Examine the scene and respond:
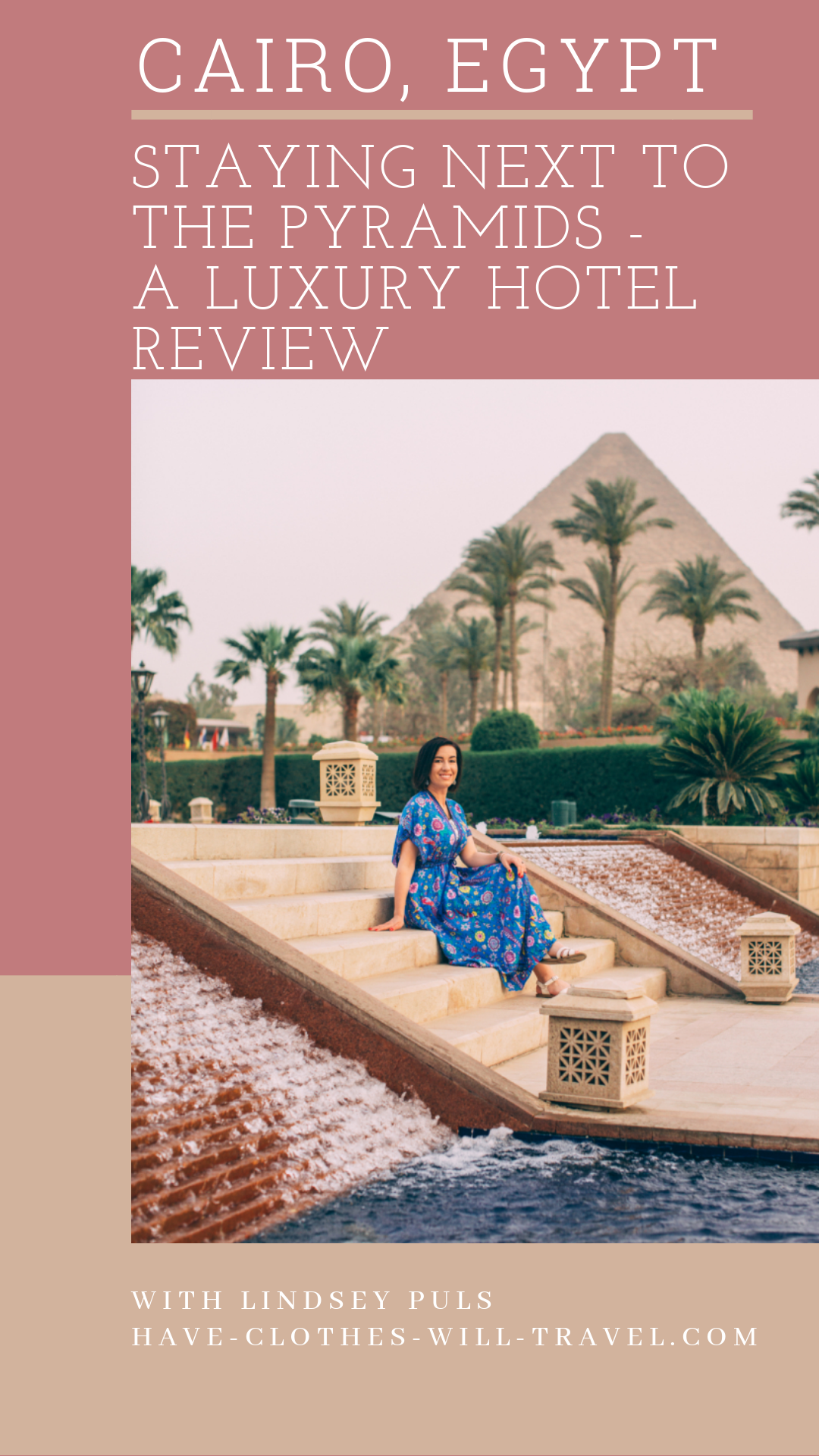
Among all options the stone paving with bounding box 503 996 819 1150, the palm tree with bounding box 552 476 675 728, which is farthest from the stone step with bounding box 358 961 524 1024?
the palm tree with bounding box 552 476 675 728

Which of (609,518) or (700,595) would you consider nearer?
(609,518)

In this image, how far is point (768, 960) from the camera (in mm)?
8570

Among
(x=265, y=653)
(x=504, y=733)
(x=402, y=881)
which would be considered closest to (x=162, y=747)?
(x=504, y=733)

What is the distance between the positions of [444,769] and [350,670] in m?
28.5

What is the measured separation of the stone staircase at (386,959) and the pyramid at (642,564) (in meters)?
98.3

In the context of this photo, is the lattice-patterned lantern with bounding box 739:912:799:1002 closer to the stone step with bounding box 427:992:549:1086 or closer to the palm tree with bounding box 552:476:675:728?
the stone step with bounding box 427:992:549:1086

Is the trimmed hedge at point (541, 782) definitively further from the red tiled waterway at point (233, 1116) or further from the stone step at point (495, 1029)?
the red tiled waterway at point (233, 1116)

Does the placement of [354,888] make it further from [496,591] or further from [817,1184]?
[496,591]

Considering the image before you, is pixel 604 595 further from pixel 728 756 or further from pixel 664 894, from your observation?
pixel 664 894

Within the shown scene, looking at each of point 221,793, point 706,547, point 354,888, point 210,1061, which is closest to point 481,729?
point 221,793

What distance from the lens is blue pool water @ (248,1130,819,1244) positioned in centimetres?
356

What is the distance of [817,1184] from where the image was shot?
4.07 metres

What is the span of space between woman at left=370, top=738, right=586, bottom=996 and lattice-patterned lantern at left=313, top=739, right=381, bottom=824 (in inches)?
192

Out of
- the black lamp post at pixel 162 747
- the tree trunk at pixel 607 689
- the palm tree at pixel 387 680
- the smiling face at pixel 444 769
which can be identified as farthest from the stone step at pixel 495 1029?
the tree trunk at pixel 607 689
